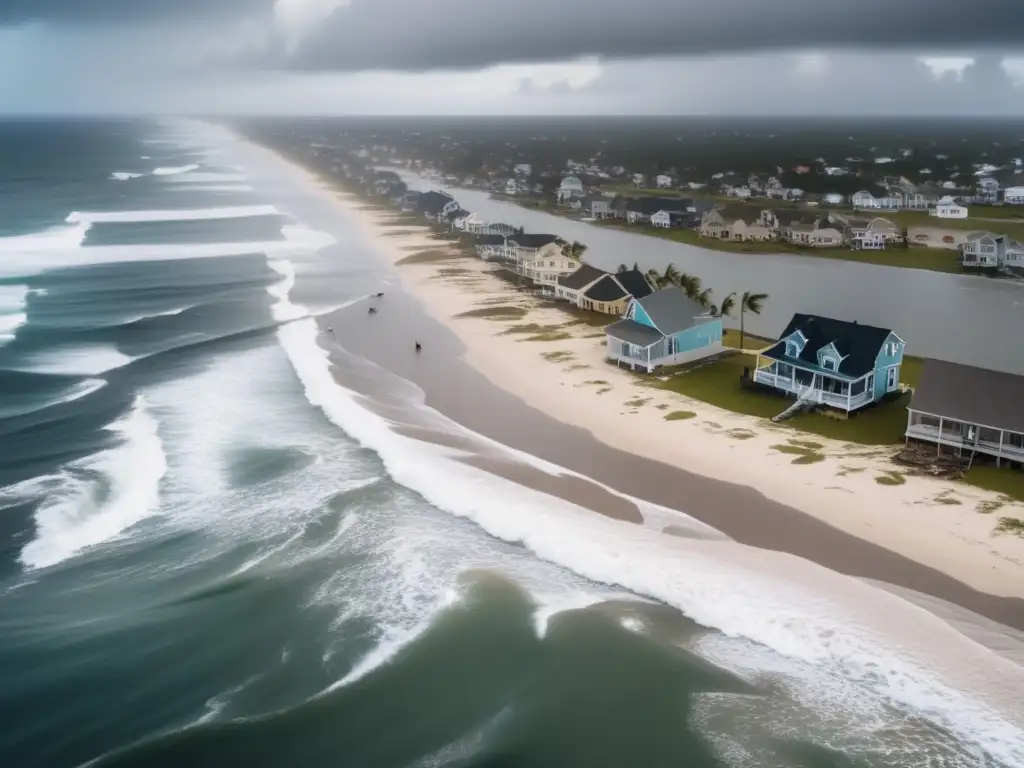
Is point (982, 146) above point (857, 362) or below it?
above

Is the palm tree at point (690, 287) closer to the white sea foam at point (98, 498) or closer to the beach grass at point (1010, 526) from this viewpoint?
the beach grass at point (1010, 526)

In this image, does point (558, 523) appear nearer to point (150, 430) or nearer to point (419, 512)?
point (419, 512)

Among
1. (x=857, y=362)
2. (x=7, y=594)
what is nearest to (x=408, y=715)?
(x=7, y=594)

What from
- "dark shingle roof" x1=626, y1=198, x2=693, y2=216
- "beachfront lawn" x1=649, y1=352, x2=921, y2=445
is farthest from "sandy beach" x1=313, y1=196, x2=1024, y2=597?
"dark shingle roof" x1=626, y1=198, x2=693, y2=216

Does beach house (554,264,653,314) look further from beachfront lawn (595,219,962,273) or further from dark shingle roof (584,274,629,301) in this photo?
beachfront lawn (595,219,962,273)

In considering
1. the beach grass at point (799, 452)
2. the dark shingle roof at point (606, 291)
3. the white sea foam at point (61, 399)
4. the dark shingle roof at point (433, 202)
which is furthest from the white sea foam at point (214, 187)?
the beach grass at point (799, 452)

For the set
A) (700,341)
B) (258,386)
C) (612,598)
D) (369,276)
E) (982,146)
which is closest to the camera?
(612,598)

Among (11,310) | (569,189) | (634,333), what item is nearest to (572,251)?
(634,333)

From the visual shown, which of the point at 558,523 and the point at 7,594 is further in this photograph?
the point at 558,523
